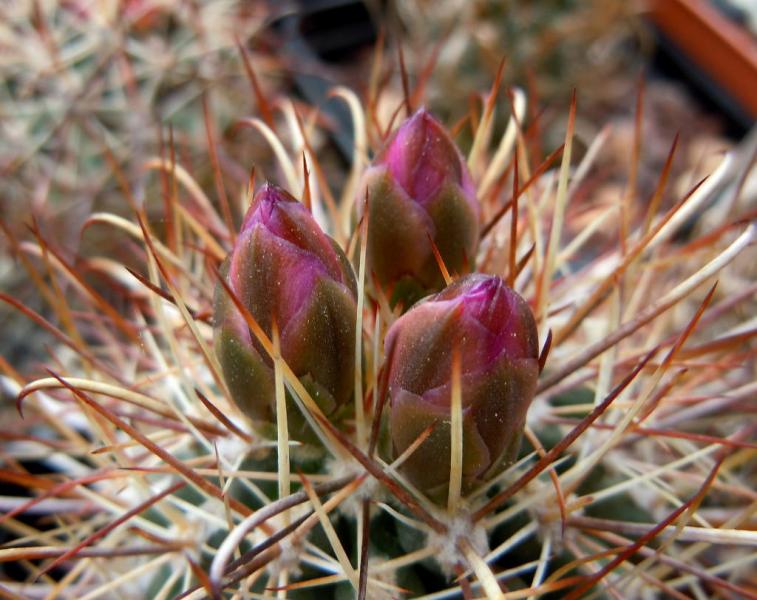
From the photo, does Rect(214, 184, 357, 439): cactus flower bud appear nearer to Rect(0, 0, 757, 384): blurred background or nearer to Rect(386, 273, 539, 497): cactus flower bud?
Rect(386, 273, 539, 497): cactus flower bud

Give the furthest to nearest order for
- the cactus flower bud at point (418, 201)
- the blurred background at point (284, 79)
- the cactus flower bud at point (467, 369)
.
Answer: the blurred background at point (284, 79), the cactus flower bud at point (418, 201), the cactus flower bud at point (467, 369)

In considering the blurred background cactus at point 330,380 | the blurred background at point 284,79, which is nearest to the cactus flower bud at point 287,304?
the blurred background cactus at point 330,380

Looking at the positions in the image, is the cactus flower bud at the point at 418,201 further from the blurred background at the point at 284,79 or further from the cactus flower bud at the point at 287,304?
the blurred background at the point at 284,79

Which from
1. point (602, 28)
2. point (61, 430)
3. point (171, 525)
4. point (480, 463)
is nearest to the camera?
point (480, 463)

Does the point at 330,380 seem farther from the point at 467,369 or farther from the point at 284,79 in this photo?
the point at 284,79

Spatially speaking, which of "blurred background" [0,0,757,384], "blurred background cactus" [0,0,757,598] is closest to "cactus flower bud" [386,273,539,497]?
"blurred background cactus" [0,0,757,598]

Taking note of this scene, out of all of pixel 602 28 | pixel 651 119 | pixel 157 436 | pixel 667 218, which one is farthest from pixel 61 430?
pixel 651 119

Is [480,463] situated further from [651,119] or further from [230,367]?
[651,119]
